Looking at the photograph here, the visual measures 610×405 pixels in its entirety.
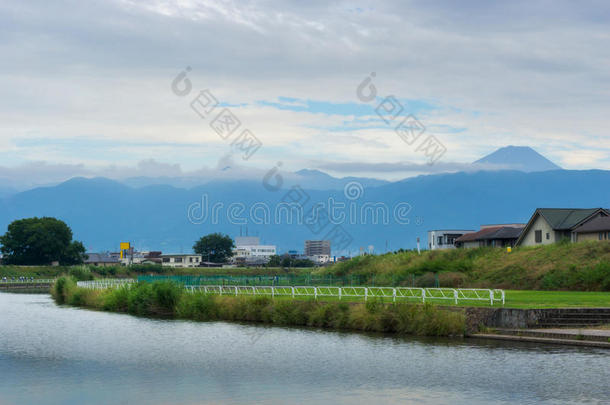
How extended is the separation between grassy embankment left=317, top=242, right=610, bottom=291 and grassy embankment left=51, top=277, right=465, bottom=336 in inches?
810

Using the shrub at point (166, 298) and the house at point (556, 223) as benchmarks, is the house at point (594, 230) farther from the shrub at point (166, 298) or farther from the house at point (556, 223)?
the shrub at point (166, 298)

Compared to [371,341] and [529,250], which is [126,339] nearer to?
[371,341]

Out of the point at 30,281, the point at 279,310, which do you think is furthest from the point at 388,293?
the point at 30,281

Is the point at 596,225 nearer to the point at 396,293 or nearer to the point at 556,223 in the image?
the point at 556,223

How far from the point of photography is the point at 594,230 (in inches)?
2859

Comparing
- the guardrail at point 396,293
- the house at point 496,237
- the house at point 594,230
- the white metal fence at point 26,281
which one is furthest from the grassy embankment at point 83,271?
the guardrail at point 396,293

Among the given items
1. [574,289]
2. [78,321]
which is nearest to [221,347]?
[78,321]

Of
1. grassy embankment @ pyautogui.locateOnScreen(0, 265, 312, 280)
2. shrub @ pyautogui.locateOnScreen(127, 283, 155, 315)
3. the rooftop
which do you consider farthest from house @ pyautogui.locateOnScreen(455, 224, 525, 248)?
shrub @ pyautogui.locateOnScreen(127, 283, 155, 315)

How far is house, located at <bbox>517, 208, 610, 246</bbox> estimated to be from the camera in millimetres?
77750

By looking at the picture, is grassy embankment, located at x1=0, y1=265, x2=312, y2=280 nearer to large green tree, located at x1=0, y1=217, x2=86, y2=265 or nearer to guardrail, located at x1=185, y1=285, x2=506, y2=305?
large green tree, located at x1=0, y1=217, x2=86, y2=265

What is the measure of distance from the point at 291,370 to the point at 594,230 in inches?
2150

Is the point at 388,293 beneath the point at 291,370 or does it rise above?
above

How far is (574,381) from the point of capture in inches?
Answer: 890

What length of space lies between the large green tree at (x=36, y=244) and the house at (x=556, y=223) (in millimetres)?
100470
